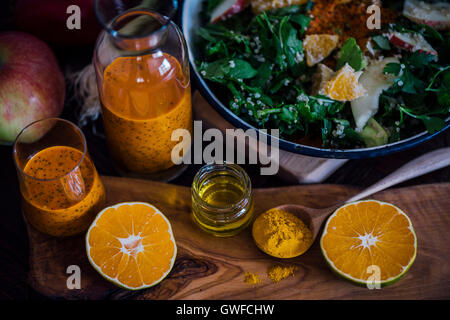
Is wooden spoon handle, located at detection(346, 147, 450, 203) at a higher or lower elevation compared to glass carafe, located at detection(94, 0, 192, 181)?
lower

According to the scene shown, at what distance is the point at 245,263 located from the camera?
4.58 feet

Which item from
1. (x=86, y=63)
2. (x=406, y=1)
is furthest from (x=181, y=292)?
(x=406, y=1)

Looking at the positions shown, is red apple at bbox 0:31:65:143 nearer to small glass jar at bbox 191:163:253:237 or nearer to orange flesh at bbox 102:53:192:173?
orange flesh at bbox 102:53:192:173

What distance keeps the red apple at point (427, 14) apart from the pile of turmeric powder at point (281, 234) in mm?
724

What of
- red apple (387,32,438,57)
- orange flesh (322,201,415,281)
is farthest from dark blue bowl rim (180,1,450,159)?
red apple (387,32,438,57)

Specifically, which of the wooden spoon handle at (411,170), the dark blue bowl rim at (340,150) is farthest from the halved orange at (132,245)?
the wooden spoon handle at (411,170)

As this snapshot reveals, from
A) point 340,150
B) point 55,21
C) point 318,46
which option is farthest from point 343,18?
point 55,21

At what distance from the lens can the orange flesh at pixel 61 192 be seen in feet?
4.20

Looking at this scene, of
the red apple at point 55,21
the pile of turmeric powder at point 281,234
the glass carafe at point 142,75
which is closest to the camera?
the glass carafe at point 142,75

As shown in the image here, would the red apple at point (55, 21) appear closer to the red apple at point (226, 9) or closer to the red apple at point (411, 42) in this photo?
the red apple at point (226, 9)

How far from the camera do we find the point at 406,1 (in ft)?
5.09

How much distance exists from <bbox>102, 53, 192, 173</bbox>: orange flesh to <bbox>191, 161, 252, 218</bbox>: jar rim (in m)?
0.13

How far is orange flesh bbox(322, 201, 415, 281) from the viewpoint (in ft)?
4.35
